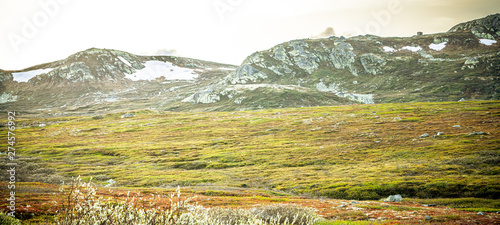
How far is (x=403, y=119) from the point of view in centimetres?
8975

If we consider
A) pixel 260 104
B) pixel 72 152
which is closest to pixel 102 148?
pixel 72 152

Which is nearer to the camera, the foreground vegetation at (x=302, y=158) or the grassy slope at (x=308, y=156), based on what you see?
the foreground vegetation at (x=302, y=158)

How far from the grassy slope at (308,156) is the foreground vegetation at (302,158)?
0.19 meters

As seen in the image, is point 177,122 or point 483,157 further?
point 177,122

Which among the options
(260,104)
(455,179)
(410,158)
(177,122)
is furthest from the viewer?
(260,104)

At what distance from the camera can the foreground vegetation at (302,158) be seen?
3825 centimetres

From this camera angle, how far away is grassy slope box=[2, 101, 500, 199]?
3881 cm

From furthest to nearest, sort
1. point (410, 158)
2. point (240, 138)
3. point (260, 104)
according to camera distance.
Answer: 1. point (260, 104)
2. point (240, 138)
3. point (410, 158)

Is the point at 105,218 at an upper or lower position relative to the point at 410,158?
upper

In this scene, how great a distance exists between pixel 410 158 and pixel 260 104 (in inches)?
5953

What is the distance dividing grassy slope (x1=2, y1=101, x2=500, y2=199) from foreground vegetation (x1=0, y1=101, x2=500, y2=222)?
19 cm

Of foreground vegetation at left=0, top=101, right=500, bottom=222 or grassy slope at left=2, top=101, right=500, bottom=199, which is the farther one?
grassy slope at left=2, top=101, right=500, bottom=199

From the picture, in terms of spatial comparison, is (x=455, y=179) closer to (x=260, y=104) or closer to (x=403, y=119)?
(x=403, y=119)

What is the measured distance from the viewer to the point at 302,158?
196 ft
